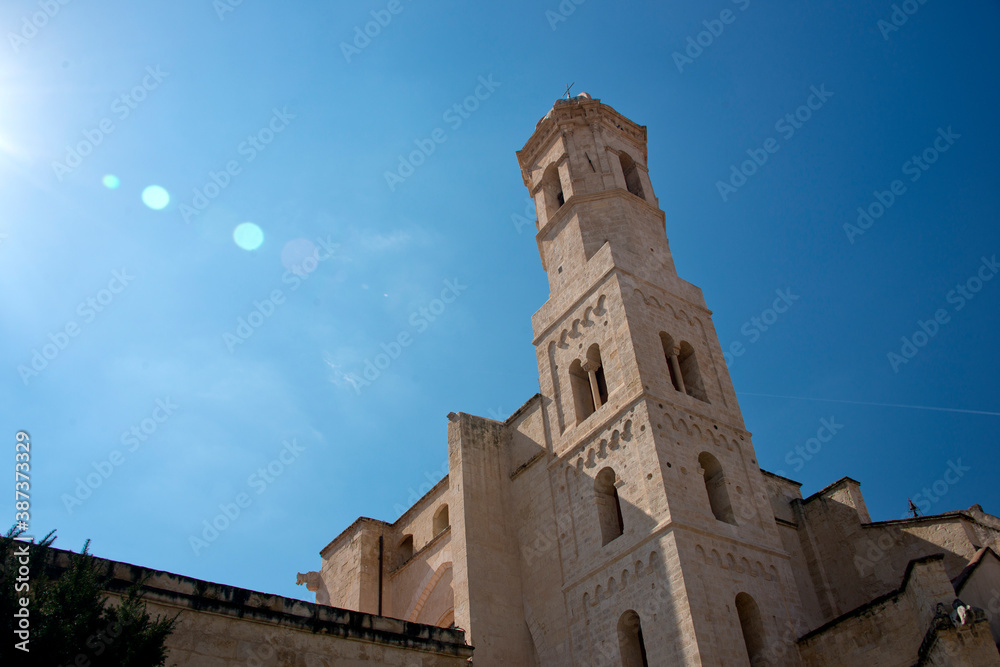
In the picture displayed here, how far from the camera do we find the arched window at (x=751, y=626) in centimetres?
1457

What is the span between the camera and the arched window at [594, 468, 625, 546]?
55.6 ft

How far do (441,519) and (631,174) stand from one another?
13097mm

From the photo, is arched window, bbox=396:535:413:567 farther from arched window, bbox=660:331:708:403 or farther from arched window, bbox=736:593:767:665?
arched window, bbox=736:593:767:665

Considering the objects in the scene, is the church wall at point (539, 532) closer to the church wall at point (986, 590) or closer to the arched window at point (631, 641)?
the arched window at point (631, 641)

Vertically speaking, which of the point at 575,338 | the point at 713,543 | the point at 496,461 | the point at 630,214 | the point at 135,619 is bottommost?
the point at 135,619

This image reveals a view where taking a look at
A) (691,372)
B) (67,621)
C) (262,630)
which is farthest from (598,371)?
(67,621)

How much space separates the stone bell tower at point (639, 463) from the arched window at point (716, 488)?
0.12 ft

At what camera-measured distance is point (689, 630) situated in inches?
536

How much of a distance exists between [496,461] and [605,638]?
258 inches

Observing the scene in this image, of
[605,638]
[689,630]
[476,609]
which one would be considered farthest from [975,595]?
[476,609]

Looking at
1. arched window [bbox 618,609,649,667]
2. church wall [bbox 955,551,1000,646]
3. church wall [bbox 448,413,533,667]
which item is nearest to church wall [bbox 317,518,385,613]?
church wall [bbox 448,413,533,667]

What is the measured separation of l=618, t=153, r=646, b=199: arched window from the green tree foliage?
19454 millimetres

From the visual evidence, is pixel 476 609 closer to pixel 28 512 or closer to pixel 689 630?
pixel 689 630

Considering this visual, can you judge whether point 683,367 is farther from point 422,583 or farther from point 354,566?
point 354,566
